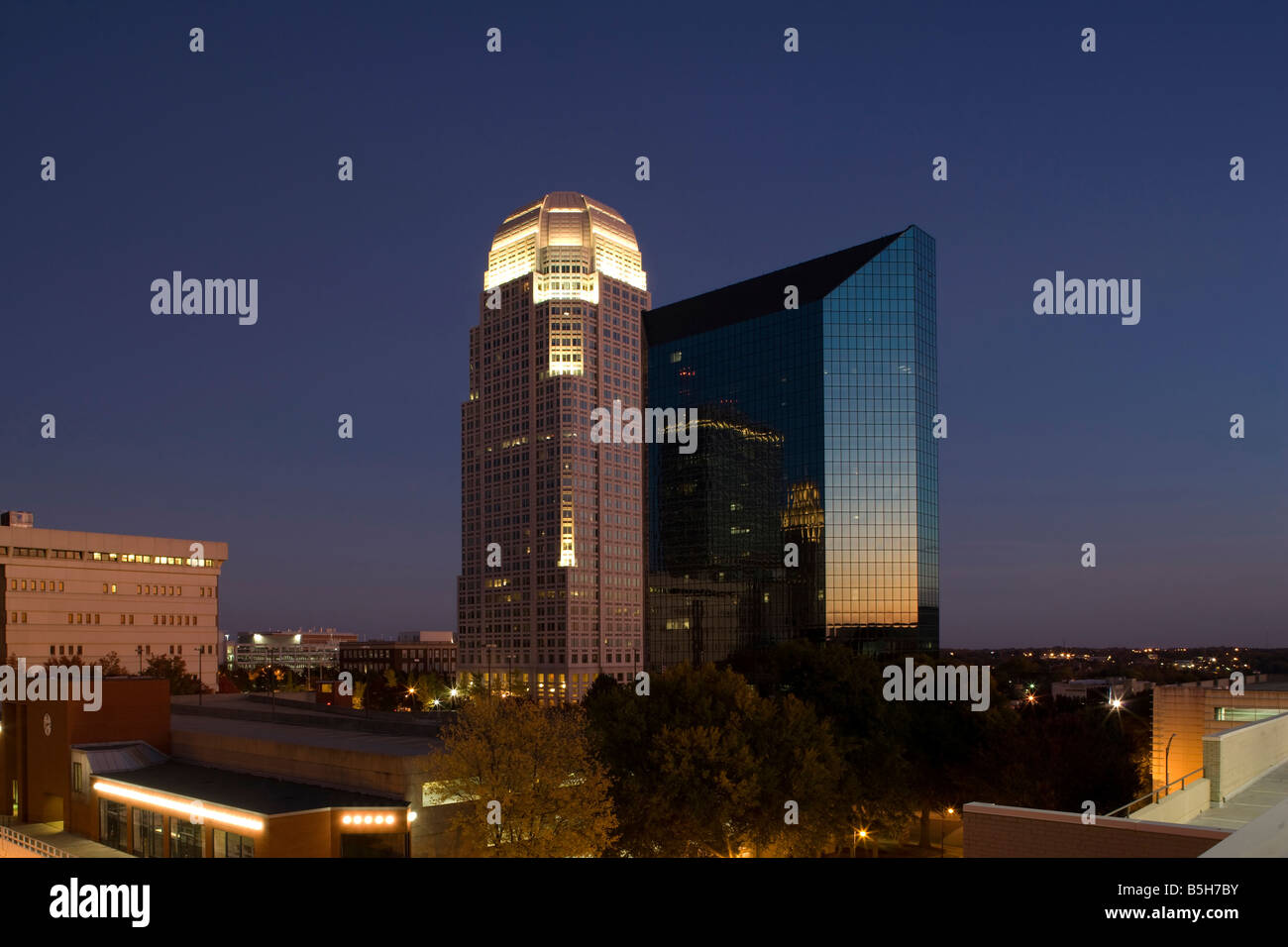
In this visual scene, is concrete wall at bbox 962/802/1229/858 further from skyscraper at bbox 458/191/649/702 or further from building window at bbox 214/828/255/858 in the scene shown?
skyscraper at bbox 458/191/649/702

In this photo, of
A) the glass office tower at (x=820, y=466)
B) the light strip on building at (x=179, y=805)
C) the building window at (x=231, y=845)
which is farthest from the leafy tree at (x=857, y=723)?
the glass office tower at (x=820, y=466)

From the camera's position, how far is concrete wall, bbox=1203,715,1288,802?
25.6 metres

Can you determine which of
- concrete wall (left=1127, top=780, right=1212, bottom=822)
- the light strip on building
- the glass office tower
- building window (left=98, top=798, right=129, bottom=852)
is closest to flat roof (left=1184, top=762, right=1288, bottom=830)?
concrete wall (left=1127, top=780, right=1212, bottom=822)

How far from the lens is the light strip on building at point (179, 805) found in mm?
35806

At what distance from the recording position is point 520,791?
34.9 m

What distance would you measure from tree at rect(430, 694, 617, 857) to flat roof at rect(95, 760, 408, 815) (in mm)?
3231

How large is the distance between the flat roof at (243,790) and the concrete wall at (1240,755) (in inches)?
1093

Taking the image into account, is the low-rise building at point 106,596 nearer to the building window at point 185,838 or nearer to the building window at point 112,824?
the building window at point 112,824

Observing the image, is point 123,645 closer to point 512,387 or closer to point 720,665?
point 512,387

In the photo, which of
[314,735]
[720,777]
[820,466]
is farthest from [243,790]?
[820,466]

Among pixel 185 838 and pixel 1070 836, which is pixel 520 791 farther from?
pixel 1070 836

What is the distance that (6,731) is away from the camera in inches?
2218
